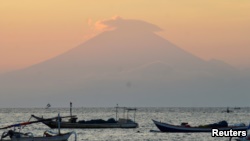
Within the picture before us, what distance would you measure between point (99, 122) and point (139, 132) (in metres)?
15.5

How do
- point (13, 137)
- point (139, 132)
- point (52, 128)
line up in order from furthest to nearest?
point (52, 128)
point (139, 132)
point (13, 137)

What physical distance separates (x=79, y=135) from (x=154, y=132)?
36.1 ft

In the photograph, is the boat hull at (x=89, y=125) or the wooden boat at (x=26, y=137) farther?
the boat hull at (x=89, y=125)

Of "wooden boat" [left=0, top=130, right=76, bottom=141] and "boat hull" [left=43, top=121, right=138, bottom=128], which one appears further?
"boat hull" [left=43, top=121, right=138, bottom=128]

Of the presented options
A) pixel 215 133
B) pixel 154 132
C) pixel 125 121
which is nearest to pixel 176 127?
pixel 154 132

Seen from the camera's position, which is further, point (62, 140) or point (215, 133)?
point (62, 140)

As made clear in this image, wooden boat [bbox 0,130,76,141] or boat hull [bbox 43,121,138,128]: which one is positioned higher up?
boat hull [bbox 43,121,138,128]

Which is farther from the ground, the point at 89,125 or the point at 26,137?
the point at 89,125

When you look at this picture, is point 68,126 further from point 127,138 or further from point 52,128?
point 127,138

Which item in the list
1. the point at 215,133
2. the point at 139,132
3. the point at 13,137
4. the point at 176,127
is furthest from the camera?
the point at 139,132

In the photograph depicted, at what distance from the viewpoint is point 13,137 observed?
77.2 metres

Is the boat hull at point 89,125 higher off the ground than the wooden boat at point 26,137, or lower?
higher

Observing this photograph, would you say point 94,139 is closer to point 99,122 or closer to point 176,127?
point 176,127

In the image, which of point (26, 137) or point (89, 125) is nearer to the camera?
point (26, 137)
